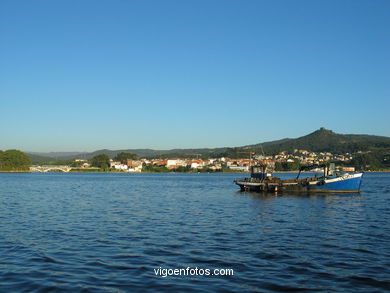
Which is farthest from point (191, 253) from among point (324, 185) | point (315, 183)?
point (324, 185)

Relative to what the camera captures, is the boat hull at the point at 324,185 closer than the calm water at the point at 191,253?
No

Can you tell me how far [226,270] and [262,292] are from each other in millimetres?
2780

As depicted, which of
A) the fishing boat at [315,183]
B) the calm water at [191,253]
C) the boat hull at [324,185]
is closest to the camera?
the calm water at [191,253]

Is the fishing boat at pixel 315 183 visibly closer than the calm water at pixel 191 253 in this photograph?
No

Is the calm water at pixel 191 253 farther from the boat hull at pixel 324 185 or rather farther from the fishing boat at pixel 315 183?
the fishing boat at pixel 315 183

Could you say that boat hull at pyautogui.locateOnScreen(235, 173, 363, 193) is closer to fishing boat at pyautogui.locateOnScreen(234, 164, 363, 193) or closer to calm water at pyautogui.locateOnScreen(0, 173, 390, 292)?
fishing boat at pyautogui.locateOnScreen(234, 164, 363, 193)

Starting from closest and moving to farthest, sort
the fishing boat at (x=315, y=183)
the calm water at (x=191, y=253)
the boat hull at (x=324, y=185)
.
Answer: the calm water at (x=191, y=253) < the boat hull at (x=324, y=185) < the fishing boat at (x=315, y=183)

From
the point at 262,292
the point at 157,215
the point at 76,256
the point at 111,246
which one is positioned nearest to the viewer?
the point at 262,292

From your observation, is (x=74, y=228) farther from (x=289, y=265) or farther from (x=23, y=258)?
(x=289, y=265)

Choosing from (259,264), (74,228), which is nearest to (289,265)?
(259,264)

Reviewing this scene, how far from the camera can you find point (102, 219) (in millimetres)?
32031

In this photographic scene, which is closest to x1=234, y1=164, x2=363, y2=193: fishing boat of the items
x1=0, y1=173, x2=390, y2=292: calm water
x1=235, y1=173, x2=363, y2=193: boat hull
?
x1=235, y1=173, x2=363, y2=193: boat hull

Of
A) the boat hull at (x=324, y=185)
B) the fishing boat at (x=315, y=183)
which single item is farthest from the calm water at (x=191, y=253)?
the fishing boat at (x=315, y=183)

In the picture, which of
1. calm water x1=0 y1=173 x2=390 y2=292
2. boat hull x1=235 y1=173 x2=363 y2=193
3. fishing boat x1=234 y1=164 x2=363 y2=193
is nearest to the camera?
calm water x1=0 y1=173 x2=390 y2=292
